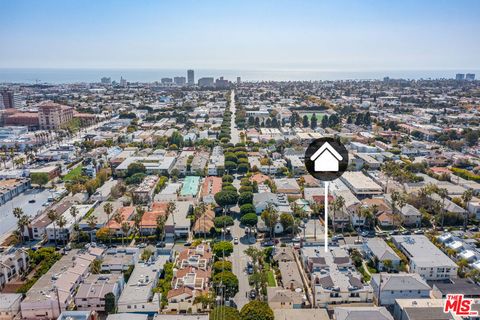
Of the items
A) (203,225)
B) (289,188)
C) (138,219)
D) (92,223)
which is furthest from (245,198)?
(92,223)

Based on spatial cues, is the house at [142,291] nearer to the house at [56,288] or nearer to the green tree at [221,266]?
the house at [56,288]

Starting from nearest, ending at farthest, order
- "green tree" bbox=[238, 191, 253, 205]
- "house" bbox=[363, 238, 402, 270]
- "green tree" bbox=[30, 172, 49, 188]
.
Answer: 1. "house" bbox=[363, 238, 402, 270]
2. "green tree" bbox=[238, 191, 253, 205]
3. "green tree" bbox=[30, 172, 49, 188]

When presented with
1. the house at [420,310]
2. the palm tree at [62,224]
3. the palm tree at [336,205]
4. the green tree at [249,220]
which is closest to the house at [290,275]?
the house at [420,310]

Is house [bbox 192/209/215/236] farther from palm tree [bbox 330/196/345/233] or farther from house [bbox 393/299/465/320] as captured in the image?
house [bbox 393/299/465/320]

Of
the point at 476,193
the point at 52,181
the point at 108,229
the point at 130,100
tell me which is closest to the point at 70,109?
Answer: the point at 130,100

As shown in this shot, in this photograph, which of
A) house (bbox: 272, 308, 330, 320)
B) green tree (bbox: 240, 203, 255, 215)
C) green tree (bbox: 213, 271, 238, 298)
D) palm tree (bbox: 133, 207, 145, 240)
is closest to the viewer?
house (bbox: 272, 308, 330, 320)

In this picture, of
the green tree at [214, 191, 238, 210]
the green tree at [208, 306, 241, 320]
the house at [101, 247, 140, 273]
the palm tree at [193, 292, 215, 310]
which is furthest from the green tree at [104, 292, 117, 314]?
the green tree at [214, 191, 238, 210]
